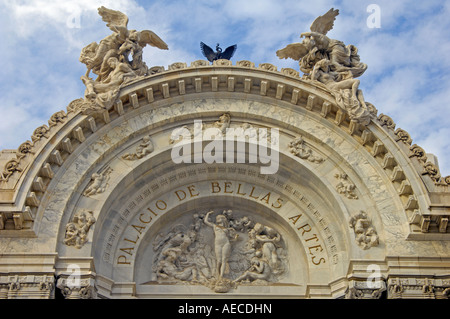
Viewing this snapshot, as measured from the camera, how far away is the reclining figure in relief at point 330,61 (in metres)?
21.3

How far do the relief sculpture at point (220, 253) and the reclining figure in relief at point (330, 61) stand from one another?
441cm

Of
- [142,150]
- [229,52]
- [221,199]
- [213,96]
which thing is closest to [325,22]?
[229,52]

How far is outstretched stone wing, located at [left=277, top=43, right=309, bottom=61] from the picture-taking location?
23016 millimetres

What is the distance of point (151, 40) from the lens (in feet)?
76.8

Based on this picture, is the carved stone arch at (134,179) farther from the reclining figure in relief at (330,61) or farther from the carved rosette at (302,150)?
the reclining figure in relief at (330,61)

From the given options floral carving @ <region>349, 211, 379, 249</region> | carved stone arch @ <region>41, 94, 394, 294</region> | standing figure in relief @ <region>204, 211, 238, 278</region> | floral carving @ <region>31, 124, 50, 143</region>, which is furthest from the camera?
standing figure in relief @ <region>204, 211, 238, 278</region>

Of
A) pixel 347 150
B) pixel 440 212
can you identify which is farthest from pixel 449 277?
pixel 347 150

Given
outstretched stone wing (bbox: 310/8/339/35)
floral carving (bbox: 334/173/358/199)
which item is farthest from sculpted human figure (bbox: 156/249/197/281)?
outstretched stone wing (bbox: 310/8/339/35)

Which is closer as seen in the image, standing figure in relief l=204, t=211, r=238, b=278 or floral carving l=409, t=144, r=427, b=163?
floral carving l=409, t=144, r=427, b=163

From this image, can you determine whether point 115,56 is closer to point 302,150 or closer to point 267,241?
point 302,150

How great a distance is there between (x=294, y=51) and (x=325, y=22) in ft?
4.36

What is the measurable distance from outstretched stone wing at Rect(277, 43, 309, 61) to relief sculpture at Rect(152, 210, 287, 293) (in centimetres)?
517

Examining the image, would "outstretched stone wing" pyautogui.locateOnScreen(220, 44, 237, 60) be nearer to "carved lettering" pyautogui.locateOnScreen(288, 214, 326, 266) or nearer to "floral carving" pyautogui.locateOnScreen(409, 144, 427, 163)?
"carved lettering" pyautogui.locateOnScreen(288, 214, 326, 266)

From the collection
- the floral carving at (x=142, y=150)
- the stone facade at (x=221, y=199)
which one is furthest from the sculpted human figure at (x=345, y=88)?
the floral carving at (x=142, y=150)
